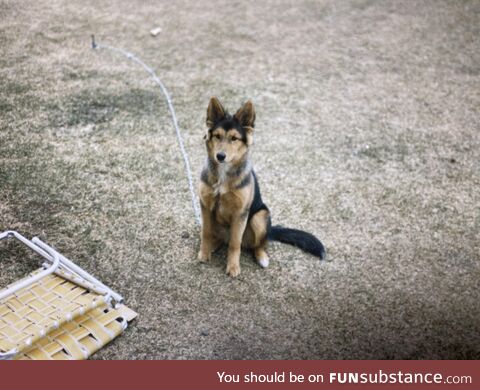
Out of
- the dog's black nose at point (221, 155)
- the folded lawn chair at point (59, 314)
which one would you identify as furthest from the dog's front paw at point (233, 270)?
the dog's black nose at point (221, 155)

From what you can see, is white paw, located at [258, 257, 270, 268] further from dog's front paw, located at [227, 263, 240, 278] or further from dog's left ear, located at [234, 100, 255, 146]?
dog's left ear, located at [234, 100, 255, 146]

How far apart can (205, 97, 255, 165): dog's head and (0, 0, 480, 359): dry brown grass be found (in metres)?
1.20

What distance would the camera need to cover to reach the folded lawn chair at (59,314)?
11.2 ft

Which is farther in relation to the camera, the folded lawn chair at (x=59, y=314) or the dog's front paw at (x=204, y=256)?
the dog's front paw at (x=204, y=256)

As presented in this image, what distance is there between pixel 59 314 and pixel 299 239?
7.77 ft

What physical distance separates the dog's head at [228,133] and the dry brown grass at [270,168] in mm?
1202

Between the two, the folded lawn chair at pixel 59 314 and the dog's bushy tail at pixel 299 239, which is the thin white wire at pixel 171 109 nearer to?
the dog's bushy tail at pixel 299 239

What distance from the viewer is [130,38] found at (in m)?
9.20

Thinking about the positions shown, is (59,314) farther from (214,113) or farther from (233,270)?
(214,113)

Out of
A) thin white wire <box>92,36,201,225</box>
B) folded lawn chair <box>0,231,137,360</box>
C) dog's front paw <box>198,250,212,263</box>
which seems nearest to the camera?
folded lawn chair <box>0,231,137,360</box>

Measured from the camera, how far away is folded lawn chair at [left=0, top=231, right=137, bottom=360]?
11.2 ft

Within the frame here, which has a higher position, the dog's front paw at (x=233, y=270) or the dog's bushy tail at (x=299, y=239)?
the dog's bushy tail at (x=299, y=239)

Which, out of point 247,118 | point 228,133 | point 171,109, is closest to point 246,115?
point 247,118

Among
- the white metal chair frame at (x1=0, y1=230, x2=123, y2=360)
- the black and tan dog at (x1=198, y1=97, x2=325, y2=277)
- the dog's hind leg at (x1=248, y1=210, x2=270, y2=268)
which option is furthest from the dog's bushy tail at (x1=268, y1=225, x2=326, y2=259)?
the white metal chair frame at (x1=0, y1=230, x2=123, y2=360)
